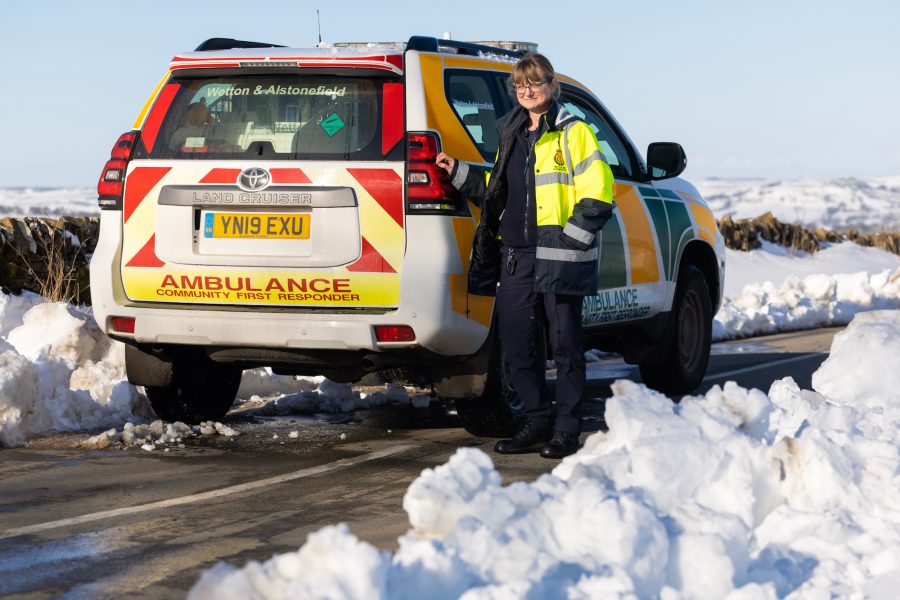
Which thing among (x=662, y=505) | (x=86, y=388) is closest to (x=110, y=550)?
(x=662, y=505)

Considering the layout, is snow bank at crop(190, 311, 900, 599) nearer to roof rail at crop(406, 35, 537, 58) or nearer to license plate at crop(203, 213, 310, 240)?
license plate at crop(203, 213, 310, 240)

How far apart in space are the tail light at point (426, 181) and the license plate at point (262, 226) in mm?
500

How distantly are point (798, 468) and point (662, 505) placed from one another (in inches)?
22.9

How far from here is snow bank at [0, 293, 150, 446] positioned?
729cm

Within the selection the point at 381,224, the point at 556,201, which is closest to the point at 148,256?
the point at 381,224

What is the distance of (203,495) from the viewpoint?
5742 mm

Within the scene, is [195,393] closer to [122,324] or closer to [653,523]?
[122,324]

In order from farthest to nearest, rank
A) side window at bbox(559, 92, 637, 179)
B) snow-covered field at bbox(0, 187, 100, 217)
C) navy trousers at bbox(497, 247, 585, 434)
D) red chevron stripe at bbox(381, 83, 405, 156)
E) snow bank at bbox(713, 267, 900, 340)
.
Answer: snow-covered field at bbox(0, 187, 100, 217)
snow bank at bbox(713, 267, 900, 340)
side window at bbox(559, 92, 637, 179)
navy trousers at bbox(497, 247, 585, 434)
red chevron stripe at bbox(381, 83, 405, 156)

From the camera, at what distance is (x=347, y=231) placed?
21.1ft

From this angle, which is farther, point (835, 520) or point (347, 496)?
point (347, 496)

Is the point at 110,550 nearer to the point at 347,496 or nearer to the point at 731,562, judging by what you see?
the point at 347,496

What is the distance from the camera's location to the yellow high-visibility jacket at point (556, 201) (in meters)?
6.35

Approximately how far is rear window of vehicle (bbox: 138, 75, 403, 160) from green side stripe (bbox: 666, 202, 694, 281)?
2634mm

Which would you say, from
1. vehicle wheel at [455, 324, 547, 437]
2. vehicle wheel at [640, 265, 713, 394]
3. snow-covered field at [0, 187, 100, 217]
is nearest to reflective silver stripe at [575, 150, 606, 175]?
vehicle wheel at [455, 324, 547, 437]
